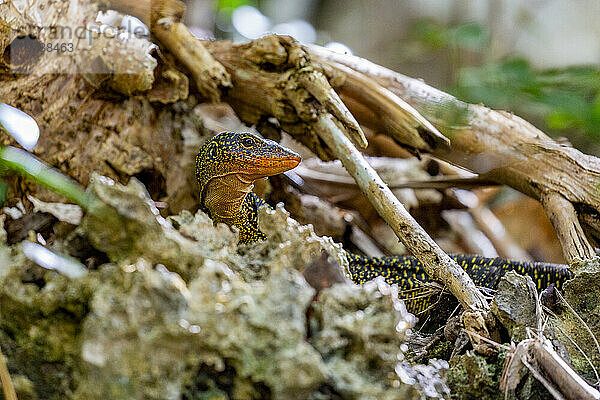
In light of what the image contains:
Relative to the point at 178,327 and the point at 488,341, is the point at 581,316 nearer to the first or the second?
the point at 488,341

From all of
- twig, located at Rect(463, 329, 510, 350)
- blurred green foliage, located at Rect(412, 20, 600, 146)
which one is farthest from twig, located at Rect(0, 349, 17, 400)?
twig, located at Rect(463, 329, 510, 350)

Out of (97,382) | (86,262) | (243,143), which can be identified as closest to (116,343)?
(97,382)

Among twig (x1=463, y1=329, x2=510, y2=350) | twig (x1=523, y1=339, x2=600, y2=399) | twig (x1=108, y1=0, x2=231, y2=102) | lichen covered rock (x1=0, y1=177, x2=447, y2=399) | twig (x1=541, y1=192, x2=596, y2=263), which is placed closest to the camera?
lichen covered rock (x1=0, y1=177, x2=447, y2=399)

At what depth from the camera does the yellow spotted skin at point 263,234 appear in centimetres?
349

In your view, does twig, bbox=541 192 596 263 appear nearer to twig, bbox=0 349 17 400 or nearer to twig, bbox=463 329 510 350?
twig, bbox=463 329 510 350

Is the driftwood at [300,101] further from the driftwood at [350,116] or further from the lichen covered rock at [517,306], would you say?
the lichen covered rock at [517,306]

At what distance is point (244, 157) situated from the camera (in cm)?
352

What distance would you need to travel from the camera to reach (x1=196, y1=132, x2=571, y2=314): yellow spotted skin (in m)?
3.49

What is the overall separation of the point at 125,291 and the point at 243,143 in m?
2.19

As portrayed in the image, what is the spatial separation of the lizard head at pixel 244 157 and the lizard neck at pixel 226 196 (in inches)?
1.5

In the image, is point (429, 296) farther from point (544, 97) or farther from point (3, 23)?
point (3, 23)

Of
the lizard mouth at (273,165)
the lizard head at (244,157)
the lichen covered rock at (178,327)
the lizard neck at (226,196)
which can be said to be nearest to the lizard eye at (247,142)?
the lizard head at (244,157)

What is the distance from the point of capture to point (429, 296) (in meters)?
2.98

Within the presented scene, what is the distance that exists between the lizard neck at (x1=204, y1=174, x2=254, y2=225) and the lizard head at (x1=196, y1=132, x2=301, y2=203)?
38 mm
